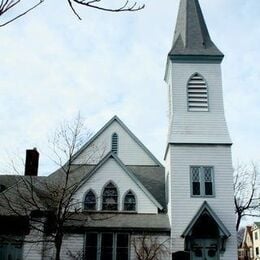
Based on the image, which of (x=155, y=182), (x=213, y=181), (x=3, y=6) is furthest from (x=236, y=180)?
(x=3, y=6)

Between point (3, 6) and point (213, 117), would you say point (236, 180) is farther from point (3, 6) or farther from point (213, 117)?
point (3, 6)

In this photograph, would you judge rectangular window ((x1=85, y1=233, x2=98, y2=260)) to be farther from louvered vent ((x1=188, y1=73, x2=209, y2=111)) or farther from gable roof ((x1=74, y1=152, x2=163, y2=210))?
louvered vent ((x1=188, y1=73, x2=209, y2=111))

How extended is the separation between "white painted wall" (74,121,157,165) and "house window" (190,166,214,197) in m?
5.98

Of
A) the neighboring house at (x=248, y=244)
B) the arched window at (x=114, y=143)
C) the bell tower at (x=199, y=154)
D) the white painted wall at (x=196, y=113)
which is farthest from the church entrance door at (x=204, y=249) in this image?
the neighboring house at (x=248, y=244)

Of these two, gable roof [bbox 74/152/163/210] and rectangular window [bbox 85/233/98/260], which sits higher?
gable roof [bbox 74/152/163/210]

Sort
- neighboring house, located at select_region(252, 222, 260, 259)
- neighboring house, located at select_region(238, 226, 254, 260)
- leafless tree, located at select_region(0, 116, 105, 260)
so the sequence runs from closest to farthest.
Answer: leafless tree, located at select_region(0, 116, 105, 260) → neighboring house, located at select_region(252, 222, 260, 259) → neighboring house, located at select_region(238, 226, 254, 260)

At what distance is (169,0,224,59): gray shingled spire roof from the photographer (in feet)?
87.9

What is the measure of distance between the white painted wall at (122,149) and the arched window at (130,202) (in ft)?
16.6

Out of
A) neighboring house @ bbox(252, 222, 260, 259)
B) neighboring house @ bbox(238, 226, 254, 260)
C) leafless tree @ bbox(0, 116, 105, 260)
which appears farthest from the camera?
neighboring house @ bbox(238, 226, 254, 260)

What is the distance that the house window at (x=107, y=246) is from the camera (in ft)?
74.6

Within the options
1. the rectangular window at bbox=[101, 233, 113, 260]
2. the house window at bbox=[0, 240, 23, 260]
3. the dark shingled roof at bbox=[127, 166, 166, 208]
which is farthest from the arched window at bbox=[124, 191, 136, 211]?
the house window at bbox=[0, 240, 23, 260]

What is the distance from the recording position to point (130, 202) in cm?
2453

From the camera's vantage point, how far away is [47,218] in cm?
2266

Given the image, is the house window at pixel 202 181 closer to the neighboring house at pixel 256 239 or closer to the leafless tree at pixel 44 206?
the leafless tree at pixel 44 206
